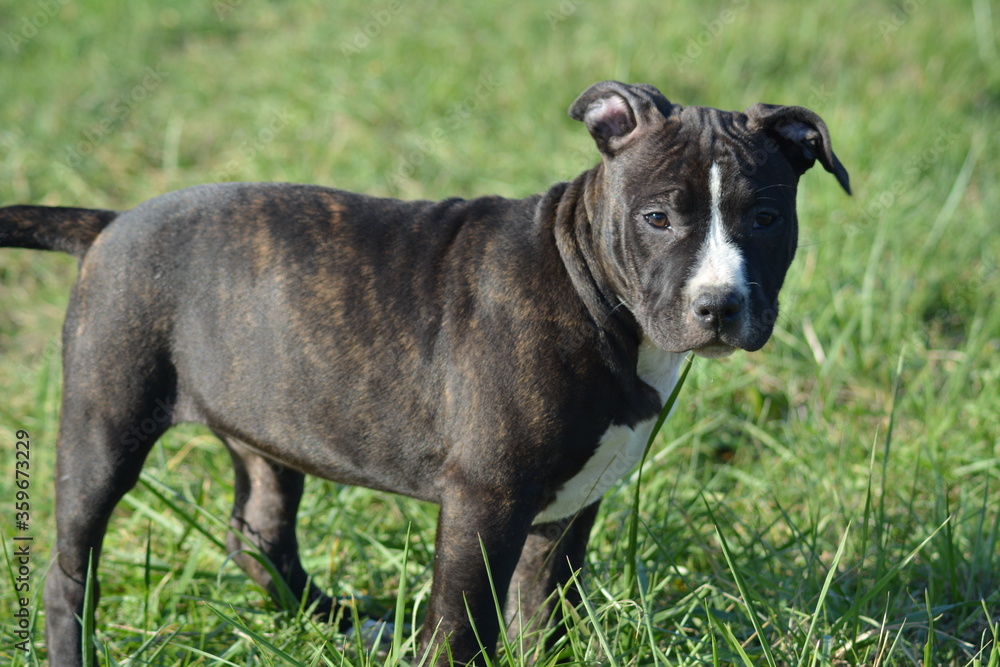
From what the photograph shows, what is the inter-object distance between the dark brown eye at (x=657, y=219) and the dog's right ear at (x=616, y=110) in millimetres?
298

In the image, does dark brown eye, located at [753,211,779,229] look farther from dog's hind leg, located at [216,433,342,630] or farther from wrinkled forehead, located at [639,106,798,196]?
dog's hind leg, located at [216,433,342,630]

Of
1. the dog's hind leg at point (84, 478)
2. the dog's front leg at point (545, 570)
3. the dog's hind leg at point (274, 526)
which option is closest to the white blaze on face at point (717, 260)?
the dog's front leg at point (545, 570)

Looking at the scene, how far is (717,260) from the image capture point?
9.52ft

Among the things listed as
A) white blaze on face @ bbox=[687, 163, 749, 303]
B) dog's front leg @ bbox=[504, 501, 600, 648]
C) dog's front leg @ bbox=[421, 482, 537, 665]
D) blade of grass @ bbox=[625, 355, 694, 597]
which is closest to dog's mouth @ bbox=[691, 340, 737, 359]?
blade of grass @ bbox=[625, 355, 694, 597]

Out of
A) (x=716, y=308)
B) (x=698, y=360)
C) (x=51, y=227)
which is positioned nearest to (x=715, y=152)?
(x=716, y=308)

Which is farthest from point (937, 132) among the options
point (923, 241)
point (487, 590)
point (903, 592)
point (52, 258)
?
point (52, 258)

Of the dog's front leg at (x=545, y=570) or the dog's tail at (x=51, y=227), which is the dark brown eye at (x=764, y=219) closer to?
the dog's front leg at (x=545, y=570)

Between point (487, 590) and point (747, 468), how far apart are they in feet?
7.17

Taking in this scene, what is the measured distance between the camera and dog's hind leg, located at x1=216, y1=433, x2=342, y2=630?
4.02 meters

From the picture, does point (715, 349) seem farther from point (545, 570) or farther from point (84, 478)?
point (84, 478)

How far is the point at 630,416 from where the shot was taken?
10.3 ft

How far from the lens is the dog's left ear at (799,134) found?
10.2 feet

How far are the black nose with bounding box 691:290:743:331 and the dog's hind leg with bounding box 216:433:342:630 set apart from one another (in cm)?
191

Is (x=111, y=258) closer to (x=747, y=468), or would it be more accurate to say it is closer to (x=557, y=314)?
(x=557, y=314)
